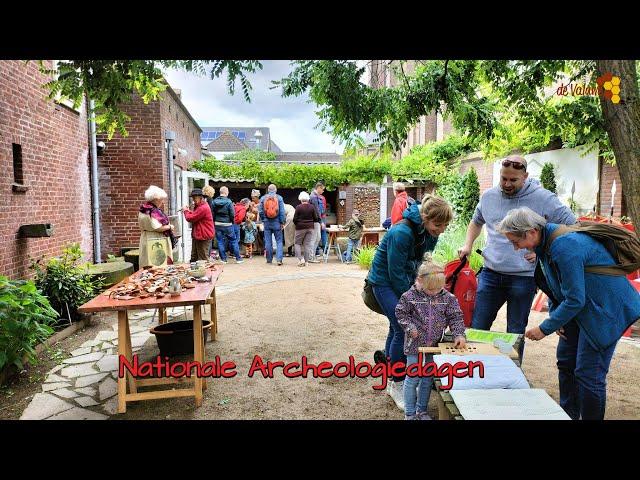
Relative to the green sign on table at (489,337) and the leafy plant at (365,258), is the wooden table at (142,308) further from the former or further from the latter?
the leafy plant at (365,258)

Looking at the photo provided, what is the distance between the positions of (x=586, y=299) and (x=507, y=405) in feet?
2.41

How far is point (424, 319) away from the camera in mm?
3012

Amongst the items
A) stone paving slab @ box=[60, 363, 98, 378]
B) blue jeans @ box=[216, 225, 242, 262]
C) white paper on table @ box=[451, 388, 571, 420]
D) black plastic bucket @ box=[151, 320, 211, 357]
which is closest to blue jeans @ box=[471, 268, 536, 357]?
white paper on table @ box=[451, 388, 571, 420]

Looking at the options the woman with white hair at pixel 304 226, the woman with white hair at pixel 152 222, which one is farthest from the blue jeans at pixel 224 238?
the woman with white hair at pixel 152 222

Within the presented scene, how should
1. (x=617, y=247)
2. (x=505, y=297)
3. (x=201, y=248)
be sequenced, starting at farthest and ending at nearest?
(x=201, y=248) < (x=505, y=297) < (x=617, y=247)

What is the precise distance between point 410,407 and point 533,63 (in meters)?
3.95

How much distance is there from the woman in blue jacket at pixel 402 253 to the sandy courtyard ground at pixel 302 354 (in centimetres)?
54

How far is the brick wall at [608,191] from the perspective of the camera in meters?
8.23

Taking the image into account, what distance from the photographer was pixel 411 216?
10.6ft

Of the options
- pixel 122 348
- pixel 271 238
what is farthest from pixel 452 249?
pixel 122 348

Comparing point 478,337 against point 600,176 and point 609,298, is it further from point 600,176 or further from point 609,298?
point 600,176

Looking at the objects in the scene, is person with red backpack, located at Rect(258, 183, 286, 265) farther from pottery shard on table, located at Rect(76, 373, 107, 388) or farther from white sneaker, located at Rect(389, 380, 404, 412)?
white sneaker, located at Rect(389, 380, 404, 412)

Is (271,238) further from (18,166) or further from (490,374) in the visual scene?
(490,374)

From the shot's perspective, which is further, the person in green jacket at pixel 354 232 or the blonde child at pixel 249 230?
the blonde child at pixel 249 230
